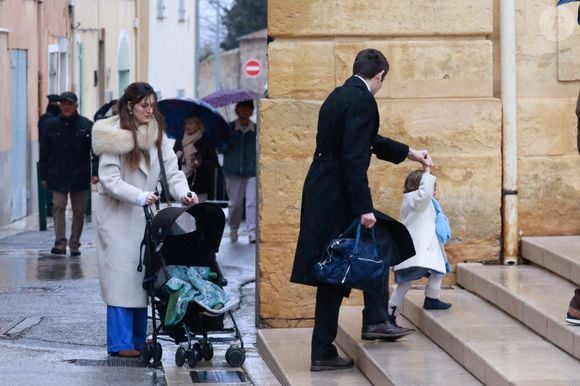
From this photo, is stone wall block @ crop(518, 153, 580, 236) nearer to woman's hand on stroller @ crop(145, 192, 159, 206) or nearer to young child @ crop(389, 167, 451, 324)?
young child @ crop(389, 167, 451, 324)

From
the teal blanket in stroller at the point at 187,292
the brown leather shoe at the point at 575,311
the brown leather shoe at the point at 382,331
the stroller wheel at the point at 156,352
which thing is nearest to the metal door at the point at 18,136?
the stroller wheel at the point at 156,352

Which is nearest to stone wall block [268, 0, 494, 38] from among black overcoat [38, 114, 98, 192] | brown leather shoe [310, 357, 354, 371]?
brown leather shoe [310, 357, 354, 371]

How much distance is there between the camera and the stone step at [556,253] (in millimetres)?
8625

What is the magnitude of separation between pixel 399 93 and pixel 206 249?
1768 mm

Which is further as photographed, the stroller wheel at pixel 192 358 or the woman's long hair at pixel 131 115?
the woman's long hair at pixel 131 115

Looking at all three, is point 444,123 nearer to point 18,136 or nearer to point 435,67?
point 435,67

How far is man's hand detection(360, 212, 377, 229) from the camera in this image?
300 inches

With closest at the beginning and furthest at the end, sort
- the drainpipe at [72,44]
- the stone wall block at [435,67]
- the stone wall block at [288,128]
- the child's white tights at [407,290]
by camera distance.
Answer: the child's white tights at [407,290] < the stone wall block at [288,128] < the stone wall block at [435,67] < the drainpipe at [72,44]

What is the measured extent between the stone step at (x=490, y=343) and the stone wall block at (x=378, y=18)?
1.75 m

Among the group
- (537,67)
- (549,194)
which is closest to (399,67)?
(537,67)

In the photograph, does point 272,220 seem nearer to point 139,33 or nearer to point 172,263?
point 172,263

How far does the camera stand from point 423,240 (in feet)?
27.9

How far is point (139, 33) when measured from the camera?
119ft

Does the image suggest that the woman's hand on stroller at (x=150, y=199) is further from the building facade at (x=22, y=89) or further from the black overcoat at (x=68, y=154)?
the building facade at (x=22, y=89)
